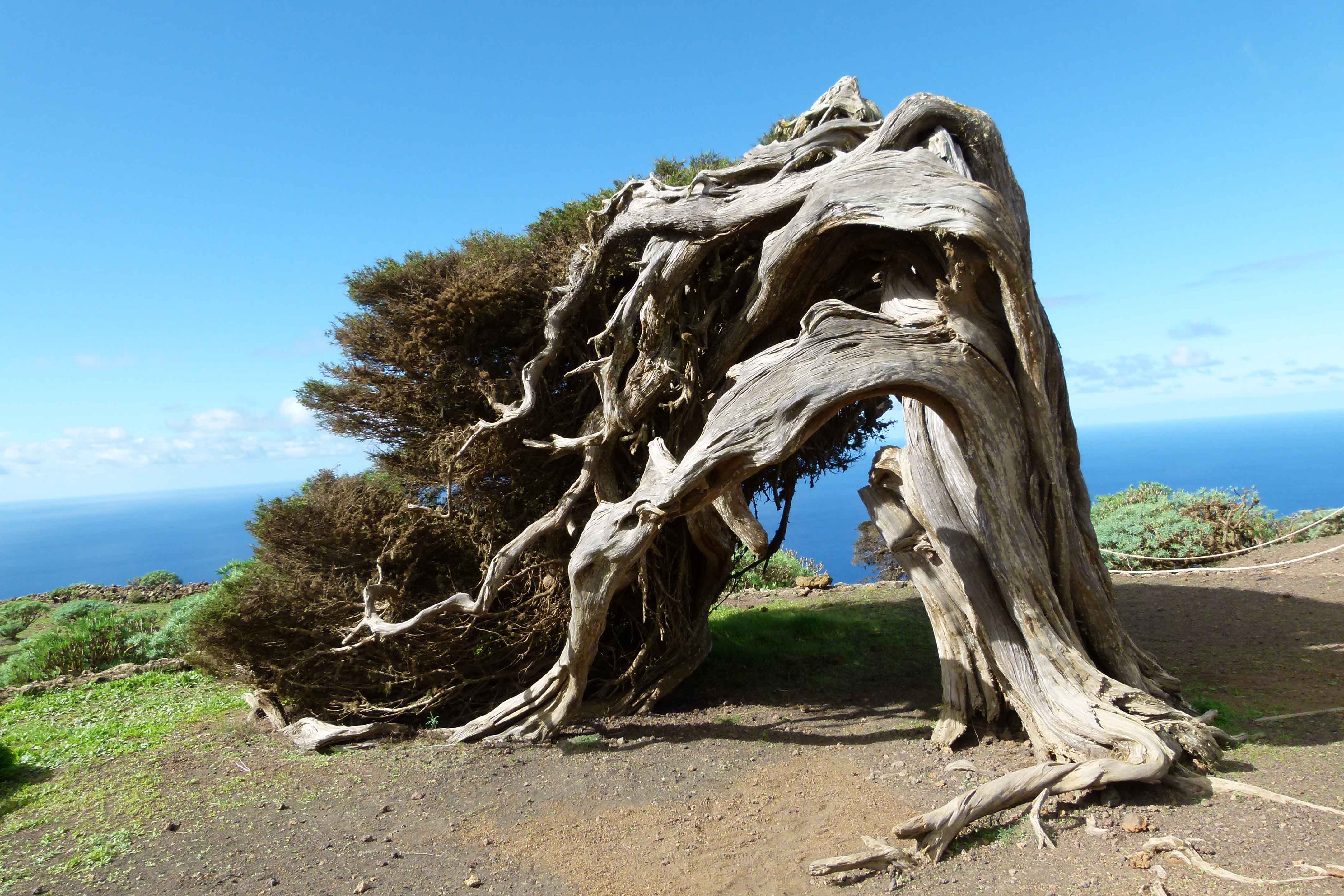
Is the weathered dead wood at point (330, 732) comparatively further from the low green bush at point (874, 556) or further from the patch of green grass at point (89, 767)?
the low green bush at point (874, 556)

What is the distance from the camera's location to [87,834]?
466 cm

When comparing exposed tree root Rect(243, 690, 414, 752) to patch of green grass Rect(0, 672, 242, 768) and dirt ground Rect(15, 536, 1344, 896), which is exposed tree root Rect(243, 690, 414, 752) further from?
patch of green grass Rect(0, 672, 242, 768)

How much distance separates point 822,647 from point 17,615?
13617 mm

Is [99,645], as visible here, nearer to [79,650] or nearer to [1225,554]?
[79,650]

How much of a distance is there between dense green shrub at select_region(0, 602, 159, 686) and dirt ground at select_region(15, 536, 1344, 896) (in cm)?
404

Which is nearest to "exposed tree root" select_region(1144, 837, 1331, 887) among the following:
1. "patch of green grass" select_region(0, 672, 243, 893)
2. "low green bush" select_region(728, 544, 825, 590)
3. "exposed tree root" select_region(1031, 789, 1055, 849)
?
"exposed tree root" select_region(1031, 789, 1055, 849)

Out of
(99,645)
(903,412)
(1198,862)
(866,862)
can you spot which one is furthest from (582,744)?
(99,645)

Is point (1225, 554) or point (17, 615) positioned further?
point (17, 615)

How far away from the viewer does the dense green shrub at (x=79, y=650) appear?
912 cm

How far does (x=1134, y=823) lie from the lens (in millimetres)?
3992

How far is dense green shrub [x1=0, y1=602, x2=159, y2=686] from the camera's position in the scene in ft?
29.9

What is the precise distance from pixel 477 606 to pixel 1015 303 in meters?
4.85

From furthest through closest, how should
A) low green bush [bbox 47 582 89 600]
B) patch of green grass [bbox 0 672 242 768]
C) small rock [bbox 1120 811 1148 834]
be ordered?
low green bush [bbox 47 582 89 600] < patch of green grass [bbox 0 672 242 768] < small rock [bbox 1120 811 1148 834]

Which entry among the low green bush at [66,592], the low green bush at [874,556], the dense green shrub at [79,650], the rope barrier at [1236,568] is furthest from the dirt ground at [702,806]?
the low green bush at [66,592]
